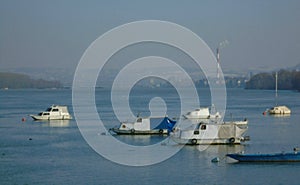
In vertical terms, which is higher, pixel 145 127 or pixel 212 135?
pixel 145 127

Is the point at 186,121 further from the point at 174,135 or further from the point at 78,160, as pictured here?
the point at 78,160

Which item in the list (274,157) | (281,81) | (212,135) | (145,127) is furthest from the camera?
(281,81)

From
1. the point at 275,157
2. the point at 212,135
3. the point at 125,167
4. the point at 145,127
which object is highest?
the point at 145,127

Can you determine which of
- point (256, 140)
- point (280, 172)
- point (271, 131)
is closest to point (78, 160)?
point (280, 172)

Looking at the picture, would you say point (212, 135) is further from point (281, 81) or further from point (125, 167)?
point (281, 81)

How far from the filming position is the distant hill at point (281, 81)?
156875mm

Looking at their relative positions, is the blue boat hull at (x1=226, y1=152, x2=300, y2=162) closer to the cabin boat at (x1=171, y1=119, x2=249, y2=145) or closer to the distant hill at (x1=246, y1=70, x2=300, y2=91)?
the cabin boat at (x1=171, y1=119, x2=249, y2=145)

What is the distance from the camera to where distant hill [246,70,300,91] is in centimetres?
15688

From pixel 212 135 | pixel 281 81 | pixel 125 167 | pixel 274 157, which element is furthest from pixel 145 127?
pixel 281 81

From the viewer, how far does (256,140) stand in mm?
30172

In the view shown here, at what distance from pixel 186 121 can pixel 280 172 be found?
23.9 metres

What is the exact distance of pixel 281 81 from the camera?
553 ft

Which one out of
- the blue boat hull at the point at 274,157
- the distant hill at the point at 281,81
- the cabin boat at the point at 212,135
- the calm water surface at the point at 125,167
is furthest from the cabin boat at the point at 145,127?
the distant hill at the point at 281,81

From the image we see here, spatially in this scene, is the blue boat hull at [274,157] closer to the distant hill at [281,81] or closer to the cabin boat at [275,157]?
the cabin boat at [275,157]
